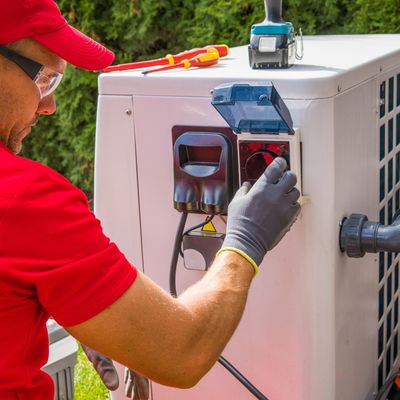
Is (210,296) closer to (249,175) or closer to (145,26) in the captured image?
(249,175)

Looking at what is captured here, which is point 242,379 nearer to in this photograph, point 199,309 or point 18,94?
point 199,309

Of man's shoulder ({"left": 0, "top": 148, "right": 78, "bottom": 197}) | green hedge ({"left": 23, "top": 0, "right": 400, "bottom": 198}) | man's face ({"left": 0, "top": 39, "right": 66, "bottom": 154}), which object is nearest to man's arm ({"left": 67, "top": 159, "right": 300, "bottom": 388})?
man's shoulder ({"left": 0, "top": 148, "right": 78, "bottom": 197})

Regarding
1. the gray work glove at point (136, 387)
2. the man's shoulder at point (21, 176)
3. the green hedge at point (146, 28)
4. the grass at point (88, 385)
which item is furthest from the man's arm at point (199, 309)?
the green hedge at point (146, 28)

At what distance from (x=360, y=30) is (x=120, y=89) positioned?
201cm

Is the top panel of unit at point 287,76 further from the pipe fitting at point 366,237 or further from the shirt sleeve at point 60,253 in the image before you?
the shirt sleeve at point 60,253

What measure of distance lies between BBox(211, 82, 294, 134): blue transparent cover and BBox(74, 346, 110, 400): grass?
1860mm

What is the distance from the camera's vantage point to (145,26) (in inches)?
168

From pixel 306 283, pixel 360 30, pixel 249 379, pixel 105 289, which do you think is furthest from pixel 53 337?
pixel 360 30

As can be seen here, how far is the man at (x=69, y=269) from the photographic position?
4.25ft

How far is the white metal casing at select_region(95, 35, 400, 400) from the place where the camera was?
1.72 meters

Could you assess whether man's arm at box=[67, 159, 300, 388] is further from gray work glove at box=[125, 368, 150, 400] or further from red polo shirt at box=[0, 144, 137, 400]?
gray work glove at box=[125, 368, 150, 400]

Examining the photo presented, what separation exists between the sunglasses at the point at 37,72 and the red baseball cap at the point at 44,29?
0.03 meters

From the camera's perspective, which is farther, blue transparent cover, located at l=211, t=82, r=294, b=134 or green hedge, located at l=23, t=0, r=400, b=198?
green hedge, located at l=23, t=0, r=400, b=198

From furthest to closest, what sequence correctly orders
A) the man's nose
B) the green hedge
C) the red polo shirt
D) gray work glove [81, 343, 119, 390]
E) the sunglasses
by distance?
the green hedge
gray work glove [81, 343, 119, 390]
the man's nose
the sunglasses
the red polo shirt
